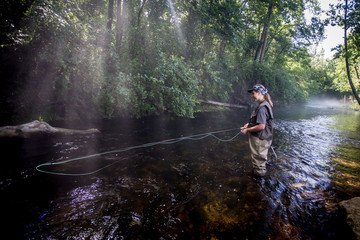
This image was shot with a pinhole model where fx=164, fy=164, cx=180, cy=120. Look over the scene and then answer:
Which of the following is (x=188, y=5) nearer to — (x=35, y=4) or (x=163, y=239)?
(x=35, y=4)

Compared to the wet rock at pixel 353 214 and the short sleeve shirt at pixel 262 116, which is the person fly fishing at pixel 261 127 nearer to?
the short sleeve shirt at pixel 262 116

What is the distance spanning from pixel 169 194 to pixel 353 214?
3.30m

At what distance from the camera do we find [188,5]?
1495 cm

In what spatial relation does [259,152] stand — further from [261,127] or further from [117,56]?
[117,56]

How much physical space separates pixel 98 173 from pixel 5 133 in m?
4.68

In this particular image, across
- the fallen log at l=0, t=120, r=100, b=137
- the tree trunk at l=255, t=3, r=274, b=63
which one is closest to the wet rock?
the fallen log at l=0, t=120, r=100, b=137

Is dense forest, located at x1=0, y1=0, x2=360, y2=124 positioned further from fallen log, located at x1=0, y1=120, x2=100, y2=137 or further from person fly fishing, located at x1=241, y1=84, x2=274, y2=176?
person fly fishing, located at x1=241, y1=84, x2=274, y2=176

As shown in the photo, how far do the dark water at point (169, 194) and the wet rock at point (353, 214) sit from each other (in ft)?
0.47

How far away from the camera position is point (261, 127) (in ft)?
12.8

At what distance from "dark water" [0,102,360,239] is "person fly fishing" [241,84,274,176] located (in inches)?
27.1

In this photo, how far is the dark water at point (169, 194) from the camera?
2.70 meters

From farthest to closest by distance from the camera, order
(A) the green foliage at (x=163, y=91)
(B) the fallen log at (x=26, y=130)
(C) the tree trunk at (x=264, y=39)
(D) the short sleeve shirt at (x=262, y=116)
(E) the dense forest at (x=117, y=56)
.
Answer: (C) the tree trunk at (x=264, y=39), (A) the green foliage at (x=163, y=91), (E) the dense forest at (x=117, y=56), (B) the fallen log at (x=26, y=130), (D) the short sleeve shirt at (x=262, y=116)

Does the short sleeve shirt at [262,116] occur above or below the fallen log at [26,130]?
above

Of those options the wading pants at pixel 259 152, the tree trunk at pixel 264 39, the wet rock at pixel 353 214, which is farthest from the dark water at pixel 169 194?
the tree trunk at pixel 264 39
